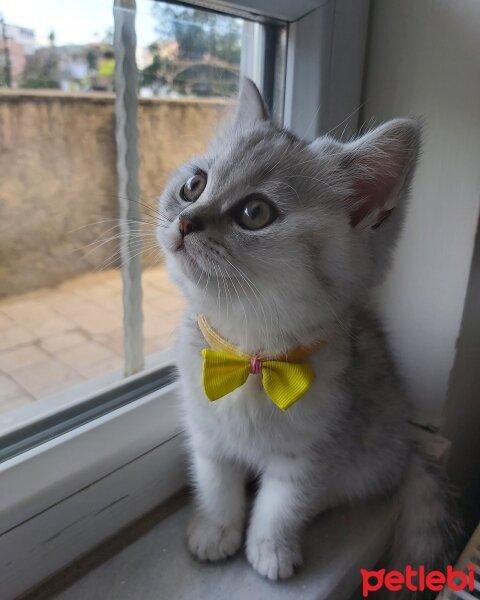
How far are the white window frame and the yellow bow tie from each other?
186mm

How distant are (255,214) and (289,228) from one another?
0.13ft

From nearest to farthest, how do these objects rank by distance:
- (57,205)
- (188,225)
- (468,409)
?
(188,225)
(57,205)
(468,409)

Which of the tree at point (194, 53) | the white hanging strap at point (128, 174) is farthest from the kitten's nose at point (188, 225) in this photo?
the tree at point (194, 53)

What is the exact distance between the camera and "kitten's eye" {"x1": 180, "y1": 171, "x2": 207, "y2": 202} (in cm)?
60

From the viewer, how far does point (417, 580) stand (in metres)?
0.74

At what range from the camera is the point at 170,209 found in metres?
0.61

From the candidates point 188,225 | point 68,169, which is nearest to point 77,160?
point 68,169

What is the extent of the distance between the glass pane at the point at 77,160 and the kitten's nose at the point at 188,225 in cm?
18

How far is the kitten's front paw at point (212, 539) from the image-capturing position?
2.24 ft

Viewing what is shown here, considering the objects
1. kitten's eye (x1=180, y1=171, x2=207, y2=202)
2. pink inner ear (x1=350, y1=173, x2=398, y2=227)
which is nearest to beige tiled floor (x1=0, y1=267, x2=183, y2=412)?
kitten's eye (x1=180, y1=171, x2=207, y2=202)

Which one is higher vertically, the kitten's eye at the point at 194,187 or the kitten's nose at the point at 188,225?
the kitten's eye at the point at 194,187

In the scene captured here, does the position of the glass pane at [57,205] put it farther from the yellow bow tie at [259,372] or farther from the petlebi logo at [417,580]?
the petlebi logo at [417,580]

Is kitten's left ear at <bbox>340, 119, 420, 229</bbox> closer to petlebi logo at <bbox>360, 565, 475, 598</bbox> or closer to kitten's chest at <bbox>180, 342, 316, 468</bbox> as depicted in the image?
kitten's chest at <bbox>180, 342, 316, 468</bbox>

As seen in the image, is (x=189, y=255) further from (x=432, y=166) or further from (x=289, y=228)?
(x=432, y=166)
